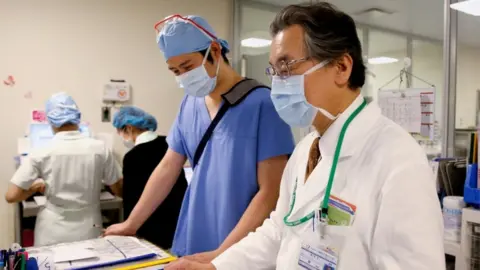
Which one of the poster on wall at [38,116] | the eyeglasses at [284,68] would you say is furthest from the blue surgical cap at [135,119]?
the eyeglasses at [284,68]

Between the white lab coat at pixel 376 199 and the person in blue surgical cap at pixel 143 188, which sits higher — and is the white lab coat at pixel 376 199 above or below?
above

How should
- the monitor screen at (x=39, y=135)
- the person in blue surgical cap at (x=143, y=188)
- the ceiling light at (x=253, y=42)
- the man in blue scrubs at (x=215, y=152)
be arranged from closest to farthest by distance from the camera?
the man in blue scrubs at (x=215, y=152) < the person in blue surgical cap at (x=143, y=188) < the monitor screen at (x=39, y=135) < the ceiling light at (x=253, y=42)

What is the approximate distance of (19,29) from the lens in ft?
11.3

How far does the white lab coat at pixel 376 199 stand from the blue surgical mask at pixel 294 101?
0.23 ft

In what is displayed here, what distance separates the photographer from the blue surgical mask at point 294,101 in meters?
1.00

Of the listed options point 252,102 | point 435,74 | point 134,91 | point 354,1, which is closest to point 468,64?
point 435,74

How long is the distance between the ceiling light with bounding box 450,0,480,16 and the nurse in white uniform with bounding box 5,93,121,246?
217 centimetres

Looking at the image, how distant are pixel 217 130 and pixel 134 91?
2.61 m

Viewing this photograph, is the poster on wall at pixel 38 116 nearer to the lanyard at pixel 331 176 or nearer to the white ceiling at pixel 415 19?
the white ceiling at pixel 415 19

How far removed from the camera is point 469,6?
2.04 meters

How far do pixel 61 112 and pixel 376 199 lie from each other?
7.90 feet

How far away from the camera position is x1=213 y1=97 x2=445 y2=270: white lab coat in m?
0.75

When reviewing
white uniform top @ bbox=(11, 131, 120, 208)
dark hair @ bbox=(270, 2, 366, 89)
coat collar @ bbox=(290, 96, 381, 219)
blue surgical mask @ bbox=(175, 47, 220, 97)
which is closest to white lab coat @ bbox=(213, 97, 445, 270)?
coat collar @ bbox=(290, 96, 381, 219)

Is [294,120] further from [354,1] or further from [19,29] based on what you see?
[19,29]
